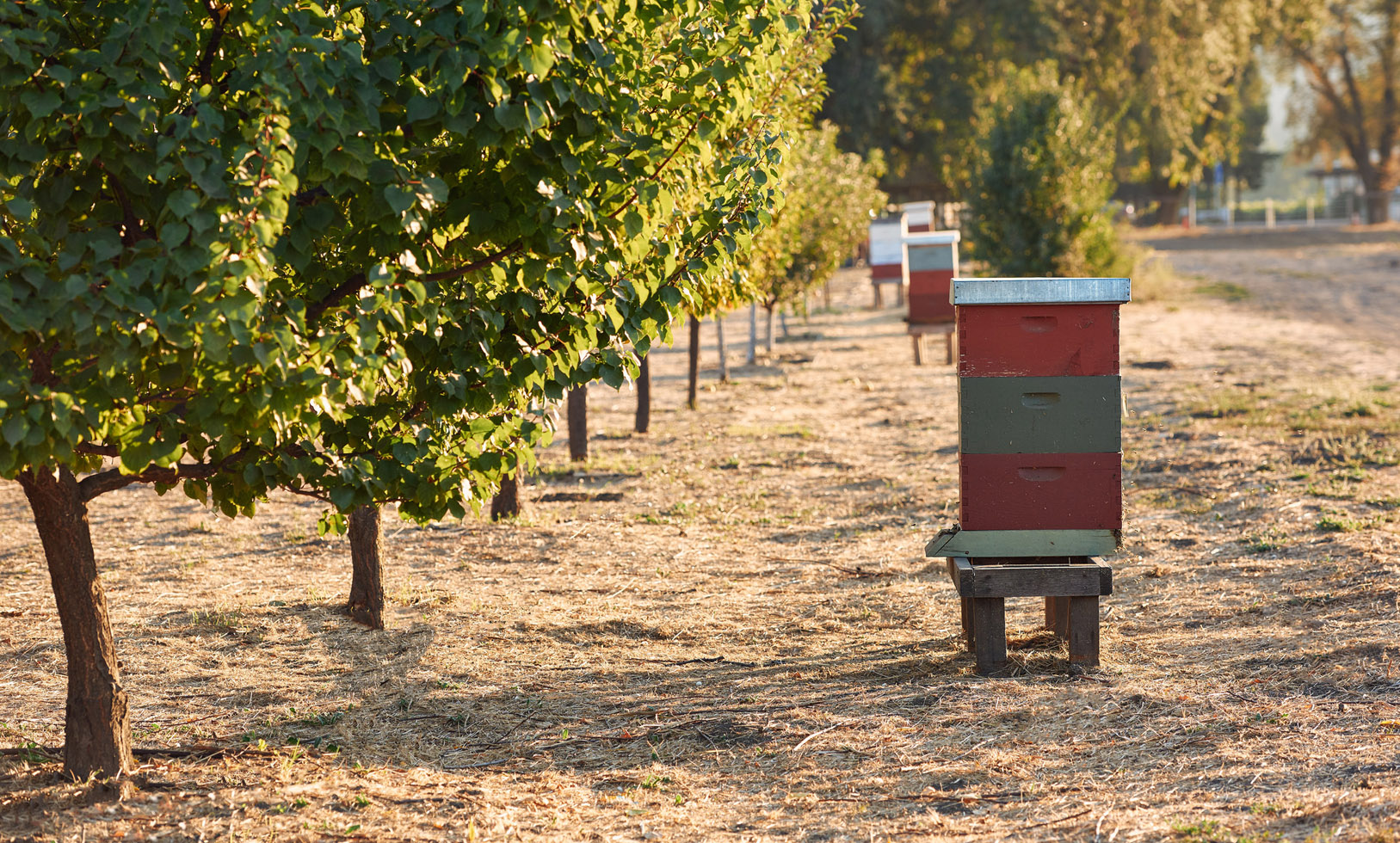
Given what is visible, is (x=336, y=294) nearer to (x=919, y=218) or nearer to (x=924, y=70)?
(x=919, y=218)

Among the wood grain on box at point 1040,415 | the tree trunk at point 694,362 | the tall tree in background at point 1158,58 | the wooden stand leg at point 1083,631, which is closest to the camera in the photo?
the wood grain on box at point 1040,415

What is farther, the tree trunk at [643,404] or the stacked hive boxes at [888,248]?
the stacked hive boxes at [888,248]

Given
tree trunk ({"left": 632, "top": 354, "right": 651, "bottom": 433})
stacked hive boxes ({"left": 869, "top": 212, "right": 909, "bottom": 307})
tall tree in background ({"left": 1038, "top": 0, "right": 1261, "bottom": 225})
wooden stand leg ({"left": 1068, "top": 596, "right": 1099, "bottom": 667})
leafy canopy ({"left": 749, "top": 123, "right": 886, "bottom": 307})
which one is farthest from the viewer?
tall tree in background ({"left": 1038, "top": 0, "right": 1261, "bottom": 225})

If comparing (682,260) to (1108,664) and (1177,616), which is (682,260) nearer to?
(1108,664)

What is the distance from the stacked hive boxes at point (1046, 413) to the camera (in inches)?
229

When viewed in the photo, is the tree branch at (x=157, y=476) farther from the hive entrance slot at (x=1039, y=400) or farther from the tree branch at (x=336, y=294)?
the hive entrance slot at (x=1039, y=400)

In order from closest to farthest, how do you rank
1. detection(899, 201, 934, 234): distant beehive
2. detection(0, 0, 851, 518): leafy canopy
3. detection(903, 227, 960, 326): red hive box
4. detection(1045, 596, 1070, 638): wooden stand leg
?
detection(0, 0, 851, 518): leafy canopy, detection(1045, 596, 1070, 638): wooden stand leg, detection(903, 227, 960, 326): red hive box, detection(899, 201, 934, 234): distant beehive

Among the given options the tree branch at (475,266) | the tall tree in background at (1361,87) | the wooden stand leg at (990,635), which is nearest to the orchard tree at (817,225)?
the wooden stand leg at (990,635)

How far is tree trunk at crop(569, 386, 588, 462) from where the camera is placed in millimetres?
12259

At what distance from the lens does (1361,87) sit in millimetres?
60125

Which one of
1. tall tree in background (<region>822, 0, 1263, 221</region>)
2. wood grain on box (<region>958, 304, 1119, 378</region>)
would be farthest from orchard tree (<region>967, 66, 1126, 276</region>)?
wood grain on box (<region>958, 304, 1119, 378</region>)

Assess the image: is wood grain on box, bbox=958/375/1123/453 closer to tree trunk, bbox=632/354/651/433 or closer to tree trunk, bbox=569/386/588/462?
tree trunk, bbox=569/386/588/462

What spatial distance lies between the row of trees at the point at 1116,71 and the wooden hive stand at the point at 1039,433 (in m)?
19.1

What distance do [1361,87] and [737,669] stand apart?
65834mm
